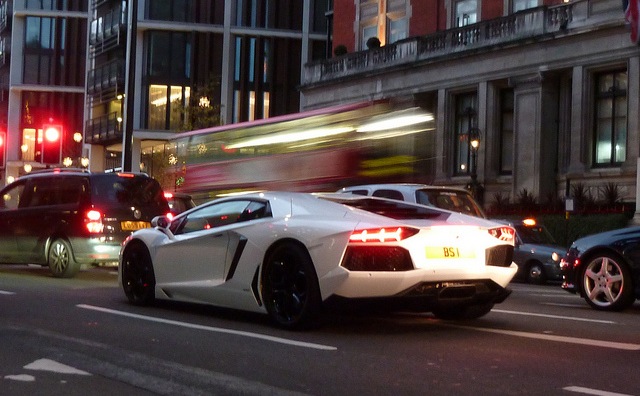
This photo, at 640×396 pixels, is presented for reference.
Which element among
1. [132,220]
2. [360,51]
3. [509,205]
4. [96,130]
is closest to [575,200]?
[509,205]

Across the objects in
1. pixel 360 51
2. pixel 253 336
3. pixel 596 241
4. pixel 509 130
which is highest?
pixel 360 51

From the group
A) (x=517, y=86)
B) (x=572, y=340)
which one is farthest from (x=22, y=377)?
(x=517, y=86)

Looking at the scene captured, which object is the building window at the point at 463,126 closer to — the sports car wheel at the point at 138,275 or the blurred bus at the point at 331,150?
the blurred bus at the point at 331,150

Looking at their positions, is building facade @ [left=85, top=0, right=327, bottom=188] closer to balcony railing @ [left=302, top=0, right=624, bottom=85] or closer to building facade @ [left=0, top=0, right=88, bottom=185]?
building facade @ [left=0, top=0, right=88, bottom=185]

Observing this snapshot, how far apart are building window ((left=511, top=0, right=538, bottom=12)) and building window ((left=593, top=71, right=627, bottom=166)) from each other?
3.83 meters

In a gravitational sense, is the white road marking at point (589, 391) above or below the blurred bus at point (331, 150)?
below

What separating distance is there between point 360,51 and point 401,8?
2351 millimetres

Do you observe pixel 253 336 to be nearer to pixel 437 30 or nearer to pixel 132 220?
pixel 132 220

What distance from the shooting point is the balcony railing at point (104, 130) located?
205 ft

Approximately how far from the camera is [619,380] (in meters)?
6.88

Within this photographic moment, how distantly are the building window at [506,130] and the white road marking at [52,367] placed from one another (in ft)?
105

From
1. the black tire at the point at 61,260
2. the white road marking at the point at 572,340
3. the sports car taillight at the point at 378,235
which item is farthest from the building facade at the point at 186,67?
the sports car taillight at the point at 378,235

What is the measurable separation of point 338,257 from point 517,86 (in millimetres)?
29281

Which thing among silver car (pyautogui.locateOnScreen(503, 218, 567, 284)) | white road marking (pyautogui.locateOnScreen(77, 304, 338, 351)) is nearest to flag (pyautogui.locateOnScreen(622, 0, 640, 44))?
white road marking (pyautogui.locateOnScreen(77, 304, 338, 351))
